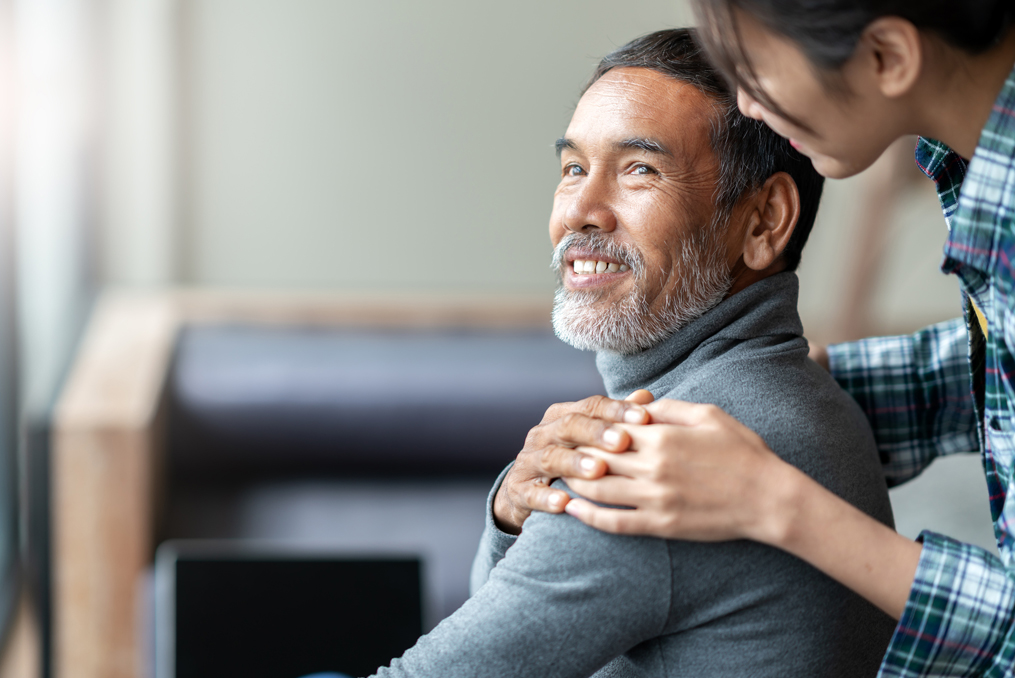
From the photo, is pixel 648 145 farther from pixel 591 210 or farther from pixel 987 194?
pixel 987 194

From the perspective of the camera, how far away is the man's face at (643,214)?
1.05m

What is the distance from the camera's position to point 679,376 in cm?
104

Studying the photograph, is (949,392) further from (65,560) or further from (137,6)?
(137,6)

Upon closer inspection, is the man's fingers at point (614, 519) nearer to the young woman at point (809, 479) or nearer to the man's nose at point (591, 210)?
the young woman at point (809, 479)

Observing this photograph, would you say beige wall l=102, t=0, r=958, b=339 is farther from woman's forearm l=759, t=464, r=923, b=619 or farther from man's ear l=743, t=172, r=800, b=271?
woman's forearm l=759, t=464, r=923, b=619

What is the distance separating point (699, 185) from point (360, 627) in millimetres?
1414

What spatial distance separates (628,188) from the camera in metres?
1.07

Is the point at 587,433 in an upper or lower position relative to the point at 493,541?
upper

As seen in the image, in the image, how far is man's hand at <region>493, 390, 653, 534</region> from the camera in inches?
35.2

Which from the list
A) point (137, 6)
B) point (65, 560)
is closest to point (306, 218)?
point (137, 6)

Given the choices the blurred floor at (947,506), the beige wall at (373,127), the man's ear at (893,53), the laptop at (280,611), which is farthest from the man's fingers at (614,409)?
the beige wall at (373,127)

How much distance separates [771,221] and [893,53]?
285mm

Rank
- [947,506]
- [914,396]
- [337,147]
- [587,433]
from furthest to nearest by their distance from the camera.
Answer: [337,147]
[947,506]
[914,396]
[587,433]

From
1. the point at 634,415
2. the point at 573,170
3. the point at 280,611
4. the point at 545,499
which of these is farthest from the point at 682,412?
the point at 280,611
